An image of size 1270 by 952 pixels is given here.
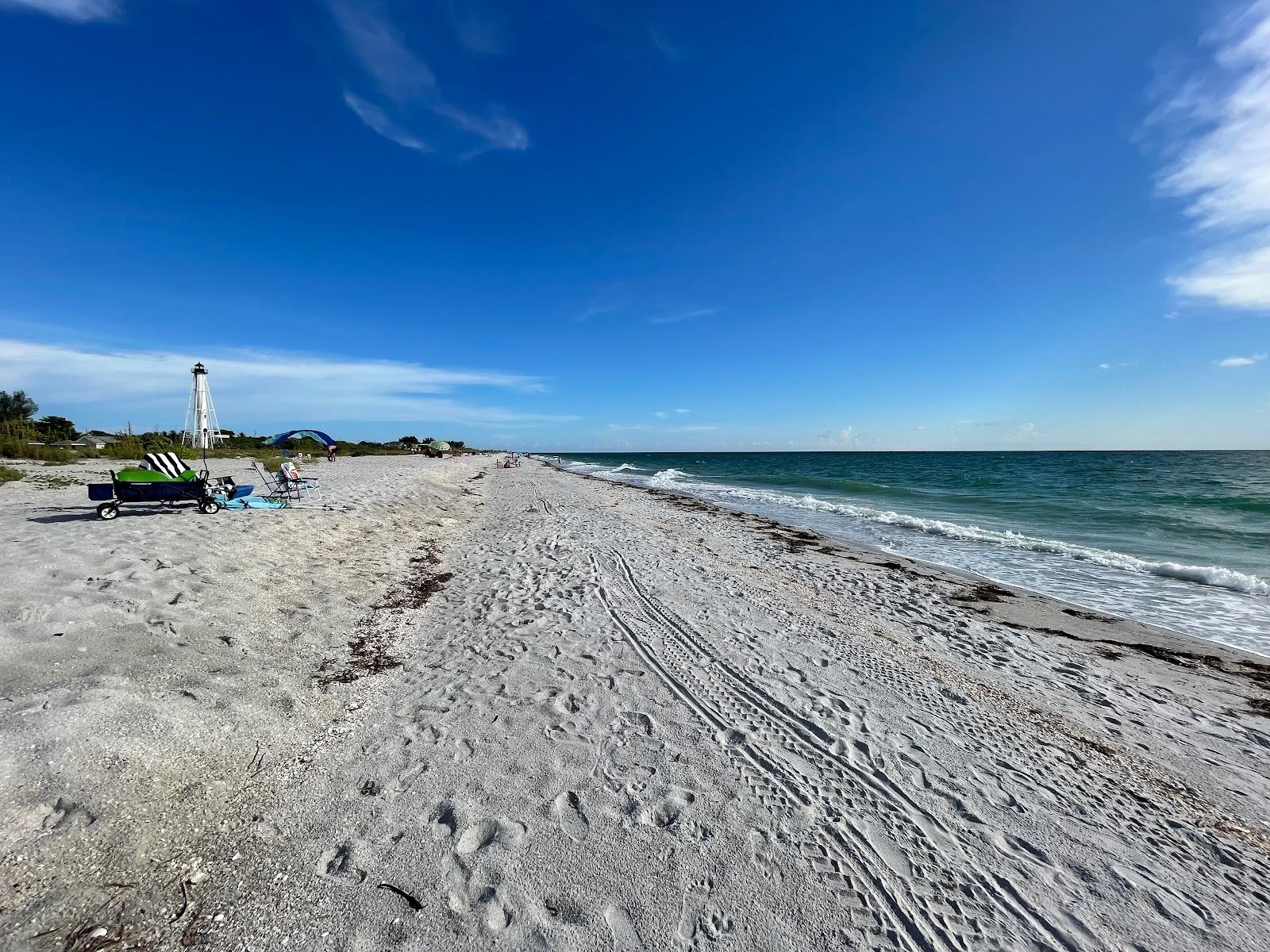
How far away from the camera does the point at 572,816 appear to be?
124 inches

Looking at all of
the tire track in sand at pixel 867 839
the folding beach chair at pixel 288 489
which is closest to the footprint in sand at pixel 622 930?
the tire track in sand at pixel 867 839

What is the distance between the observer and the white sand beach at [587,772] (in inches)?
99.1

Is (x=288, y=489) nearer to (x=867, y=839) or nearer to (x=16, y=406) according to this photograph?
(x=867, y=839)

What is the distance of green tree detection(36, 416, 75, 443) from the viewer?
98.1 feet

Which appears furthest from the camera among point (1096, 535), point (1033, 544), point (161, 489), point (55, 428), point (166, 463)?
point (55, 428)

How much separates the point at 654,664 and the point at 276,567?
579 centimetres

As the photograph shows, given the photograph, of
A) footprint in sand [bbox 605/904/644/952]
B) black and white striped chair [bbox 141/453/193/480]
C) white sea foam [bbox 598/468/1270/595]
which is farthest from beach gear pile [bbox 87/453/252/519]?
white sea foam [bbox 598/468/1270/595]

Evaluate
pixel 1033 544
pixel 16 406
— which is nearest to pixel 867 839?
pixel 1033 544

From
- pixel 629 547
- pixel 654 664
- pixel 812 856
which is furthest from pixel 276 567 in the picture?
pixel 812 856

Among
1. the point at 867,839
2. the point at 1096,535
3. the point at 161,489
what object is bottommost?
the point at 1096,535

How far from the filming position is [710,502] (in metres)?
23.4

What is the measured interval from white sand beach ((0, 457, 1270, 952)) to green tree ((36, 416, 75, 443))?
34.7m

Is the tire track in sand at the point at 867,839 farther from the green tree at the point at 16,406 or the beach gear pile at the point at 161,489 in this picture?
the green tree at the point at 16,406

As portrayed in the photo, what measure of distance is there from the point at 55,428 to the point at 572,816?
166 feet
